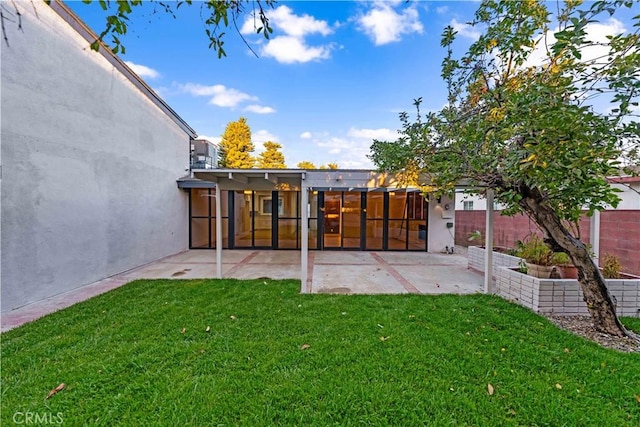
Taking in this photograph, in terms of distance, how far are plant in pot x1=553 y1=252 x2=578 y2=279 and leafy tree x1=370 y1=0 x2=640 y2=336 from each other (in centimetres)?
104

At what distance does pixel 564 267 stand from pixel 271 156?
93.4 ft

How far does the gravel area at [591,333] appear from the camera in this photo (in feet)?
11.5

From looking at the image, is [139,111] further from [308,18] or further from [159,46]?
[308,18]

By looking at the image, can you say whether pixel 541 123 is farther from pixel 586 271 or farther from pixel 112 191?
pixel 112 191

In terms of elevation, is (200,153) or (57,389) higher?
(200,153)

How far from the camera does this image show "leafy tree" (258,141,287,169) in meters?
30.2

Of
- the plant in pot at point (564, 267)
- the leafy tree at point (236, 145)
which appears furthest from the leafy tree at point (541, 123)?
the leafy tree at point (236, 145)

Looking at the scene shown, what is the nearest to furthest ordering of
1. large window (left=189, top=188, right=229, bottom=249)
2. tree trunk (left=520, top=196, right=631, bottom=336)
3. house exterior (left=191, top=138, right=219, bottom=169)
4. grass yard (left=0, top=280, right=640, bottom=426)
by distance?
1. grass yard (left=0, top=280, right=640, bottom=426)
2. tree trunk (left=520, top=196, right=631, bottom=336)
3. large window (left=189, top=188, right=229, bottom=249)
4. house exterior (left=191, top=138, right=219, bottom=169)

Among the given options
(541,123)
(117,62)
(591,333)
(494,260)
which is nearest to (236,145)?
(117,62)

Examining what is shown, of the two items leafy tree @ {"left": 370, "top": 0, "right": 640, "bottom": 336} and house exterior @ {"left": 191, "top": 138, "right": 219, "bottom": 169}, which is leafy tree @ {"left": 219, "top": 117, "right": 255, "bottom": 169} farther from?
leafy tree @ {"left": 370, "top": 0, "right": 640, "bottom": 336}

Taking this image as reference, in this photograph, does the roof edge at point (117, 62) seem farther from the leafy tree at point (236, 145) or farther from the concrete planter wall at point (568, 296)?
the leafy tree at point (236, 145)

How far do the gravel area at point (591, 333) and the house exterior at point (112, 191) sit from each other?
3.89 meters

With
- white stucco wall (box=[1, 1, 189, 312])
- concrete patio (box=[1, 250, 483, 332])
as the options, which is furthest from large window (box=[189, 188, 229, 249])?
white stucco wall (box=[1, 1, 189, 312])

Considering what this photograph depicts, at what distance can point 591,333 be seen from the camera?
383 cm
